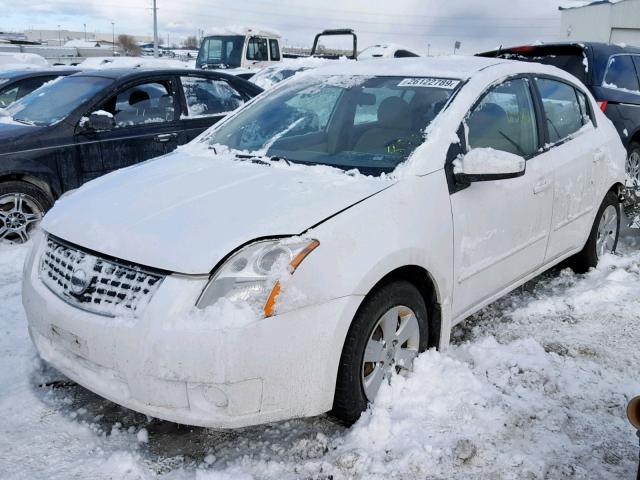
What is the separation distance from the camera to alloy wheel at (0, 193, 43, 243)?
5.16m

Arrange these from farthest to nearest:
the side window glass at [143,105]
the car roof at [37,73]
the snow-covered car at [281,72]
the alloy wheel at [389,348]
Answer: the snow-covered car at [281,72] → the car roof at [37,73] → the side window glass at [143,105] → the alloy wheel at [389,348]

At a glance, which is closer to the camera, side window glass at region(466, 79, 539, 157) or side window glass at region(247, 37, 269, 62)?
side window glass at region(466, 79, 539, 157)

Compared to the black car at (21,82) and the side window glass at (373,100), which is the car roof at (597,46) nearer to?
the side window glass at (373,100)

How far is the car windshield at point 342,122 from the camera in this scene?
3.13 meters

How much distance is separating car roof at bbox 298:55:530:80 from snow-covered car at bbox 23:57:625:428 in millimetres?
A: 18

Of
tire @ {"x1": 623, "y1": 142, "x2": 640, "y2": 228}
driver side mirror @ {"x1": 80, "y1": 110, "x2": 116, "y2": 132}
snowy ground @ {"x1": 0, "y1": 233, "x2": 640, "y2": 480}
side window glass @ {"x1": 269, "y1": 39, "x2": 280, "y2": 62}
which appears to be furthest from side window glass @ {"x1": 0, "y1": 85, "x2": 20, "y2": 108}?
side window glass @ {"x1": 269, "y1": 39, "x2": 280, "y2": 62}

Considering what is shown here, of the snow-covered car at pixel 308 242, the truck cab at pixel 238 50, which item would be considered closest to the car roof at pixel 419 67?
the snow-covered car at pixel 308 242

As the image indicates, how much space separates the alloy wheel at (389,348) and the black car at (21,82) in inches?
288

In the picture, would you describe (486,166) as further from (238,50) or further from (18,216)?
(238,50)

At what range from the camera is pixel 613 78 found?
636 centimetres

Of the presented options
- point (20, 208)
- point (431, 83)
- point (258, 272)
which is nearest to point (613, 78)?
point (431, 83)

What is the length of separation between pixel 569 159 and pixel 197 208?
2563 mm

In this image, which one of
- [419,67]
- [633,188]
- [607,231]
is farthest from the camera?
[633,188]

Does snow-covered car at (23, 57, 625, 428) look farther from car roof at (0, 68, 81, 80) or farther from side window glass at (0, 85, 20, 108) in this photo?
side window glass at (0, 85, 20, 108)
